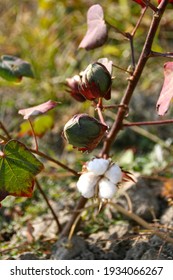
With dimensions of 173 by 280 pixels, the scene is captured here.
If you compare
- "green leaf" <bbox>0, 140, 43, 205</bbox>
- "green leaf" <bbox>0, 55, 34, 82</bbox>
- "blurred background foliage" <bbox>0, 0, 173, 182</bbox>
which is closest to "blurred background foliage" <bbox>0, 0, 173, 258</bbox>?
"blurred background foliage" <bbox>0, 0, 173, 182</bbox>

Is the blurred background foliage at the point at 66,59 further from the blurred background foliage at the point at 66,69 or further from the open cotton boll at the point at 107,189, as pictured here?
the open cotton boll at the point at 107,189

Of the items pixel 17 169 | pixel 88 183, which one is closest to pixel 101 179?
pixel 88 183

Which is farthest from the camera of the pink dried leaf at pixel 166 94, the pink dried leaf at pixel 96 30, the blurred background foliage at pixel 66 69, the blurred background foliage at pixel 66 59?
the blurred background foliage at pixel 66 59

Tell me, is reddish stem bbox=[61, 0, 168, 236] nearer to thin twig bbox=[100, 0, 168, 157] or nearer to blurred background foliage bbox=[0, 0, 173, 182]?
thin twig bbox=[100, 0, 168, 157]

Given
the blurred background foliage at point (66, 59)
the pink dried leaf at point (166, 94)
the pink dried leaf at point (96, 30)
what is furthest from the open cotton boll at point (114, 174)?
the blurred background foliage at point (66, 59)
